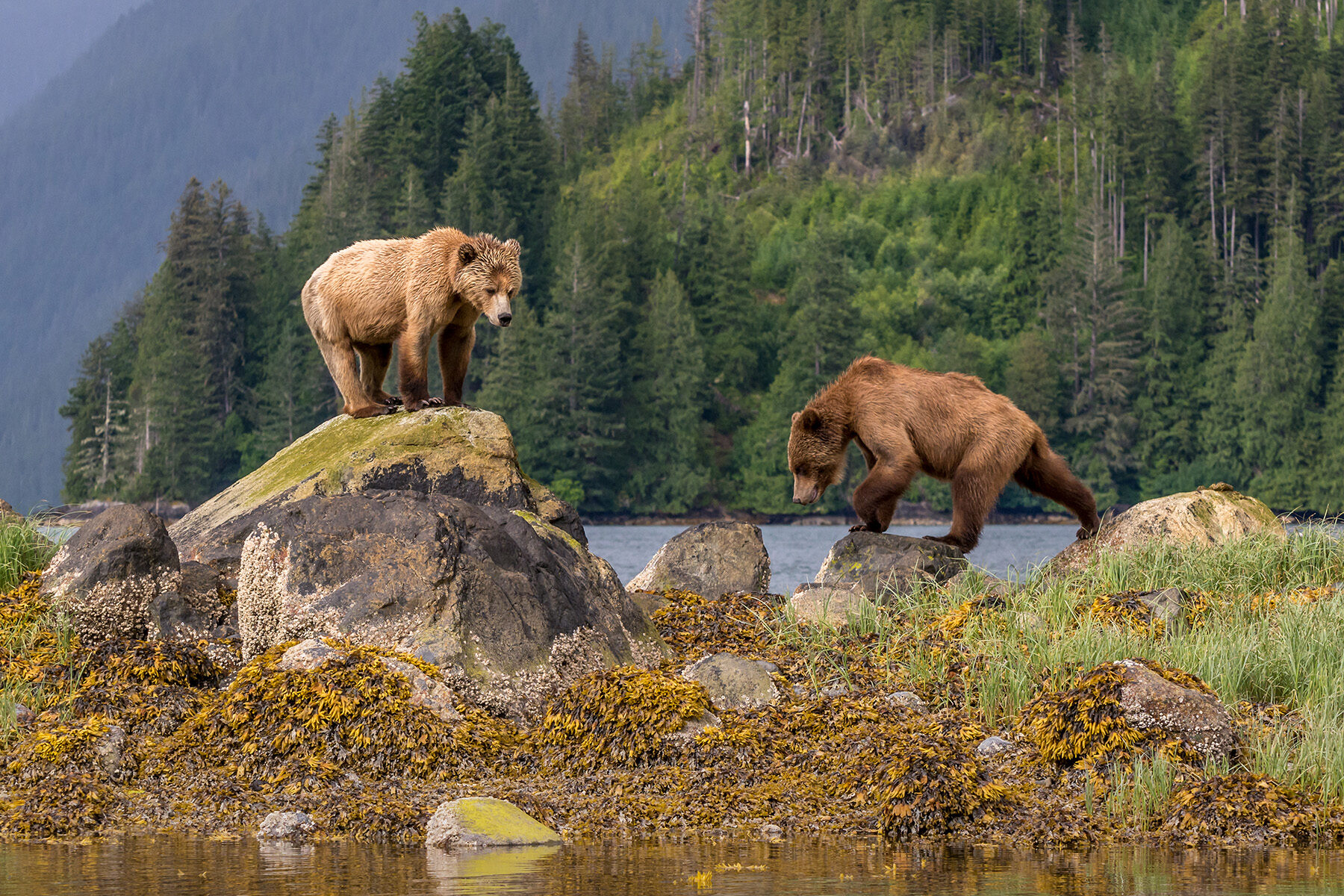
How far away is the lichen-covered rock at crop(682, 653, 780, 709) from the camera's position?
8672mm

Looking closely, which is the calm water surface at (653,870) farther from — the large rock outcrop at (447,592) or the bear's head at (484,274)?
the bear's head at (484,274)

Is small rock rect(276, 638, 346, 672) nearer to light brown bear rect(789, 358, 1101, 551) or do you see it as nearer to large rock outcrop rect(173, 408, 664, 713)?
large rock outcrop rect(173, 408, 664, 713)

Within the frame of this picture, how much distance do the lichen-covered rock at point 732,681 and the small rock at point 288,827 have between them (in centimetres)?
255

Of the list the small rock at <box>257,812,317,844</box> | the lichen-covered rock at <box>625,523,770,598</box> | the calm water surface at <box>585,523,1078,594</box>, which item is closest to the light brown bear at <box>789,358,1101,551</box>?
the lichen-covered rock at <box>625,523,770,598</box>

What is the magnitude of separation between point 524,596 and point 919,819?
10.1 feet

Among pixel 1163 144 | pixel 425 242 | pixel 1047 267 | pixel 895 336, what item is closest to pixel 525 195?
pixel 895 336

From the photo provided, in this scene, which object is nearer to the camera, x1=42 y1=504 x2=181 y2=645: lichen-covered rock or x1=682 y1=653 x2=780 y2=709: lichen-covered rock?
x1=682 y1=653 x2=780 y2=709: lichen-covered rock

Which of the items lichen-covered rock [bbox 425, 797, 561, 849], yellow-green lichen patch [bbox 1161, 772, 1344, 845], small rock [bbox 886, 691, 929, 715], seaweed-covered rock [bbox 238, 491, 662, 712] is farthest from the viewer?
small rock [bbox 886, 691, 929, 715]

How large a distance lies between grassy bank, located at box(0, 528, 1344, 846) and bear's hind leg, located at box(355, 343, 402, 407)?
3.24 m

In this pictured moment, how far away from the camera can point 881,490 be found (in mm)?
11383

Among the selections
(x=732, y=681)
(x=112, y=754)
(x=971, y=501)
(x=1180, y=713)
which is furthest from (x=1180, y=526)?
(x=112, y=754)

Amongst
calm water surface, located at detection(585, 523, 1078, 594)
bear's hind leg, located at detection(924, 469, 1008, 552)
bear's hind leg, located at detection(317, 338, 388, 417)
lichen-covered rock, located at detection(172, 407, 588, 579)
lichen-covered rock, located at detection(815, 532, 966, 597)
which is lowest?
calm water surface, located at detection(585, 523, 1078, 594)

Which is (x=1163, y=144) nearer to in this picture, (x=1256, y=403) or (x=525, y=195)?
(x=1256, y=403)

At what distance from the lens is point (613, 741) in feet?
25.5
